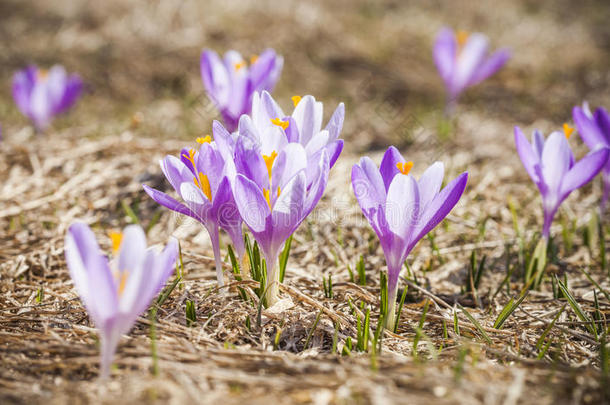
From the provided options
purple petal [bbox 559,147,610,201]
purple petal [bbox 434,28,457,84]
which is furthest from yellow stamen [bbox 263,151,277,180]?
purple petal [bbox 434,28,457,84]

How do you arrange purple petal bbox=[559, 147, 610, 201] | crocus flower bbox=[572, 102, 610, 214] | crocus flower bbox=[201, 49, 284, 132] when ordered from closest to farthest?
purple petal bbox=[559, 147, 610, 201]
crocus flower bbox=[572, 102, 610, 214]
crocus flower bbox=[201, 49, 284, 132]

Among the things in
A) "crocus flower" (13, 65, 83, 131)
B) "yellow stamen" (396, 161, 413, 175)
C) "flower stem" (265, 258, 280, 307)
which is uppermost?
"crocus flower" (13, 65, 83, 131)

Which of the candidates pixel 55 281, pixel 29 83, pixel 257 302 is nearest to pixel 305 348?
pixel 257 302

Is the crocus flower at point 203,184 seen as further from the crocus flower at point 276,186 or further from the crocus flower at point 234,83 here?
the crocus flower at point 234,83

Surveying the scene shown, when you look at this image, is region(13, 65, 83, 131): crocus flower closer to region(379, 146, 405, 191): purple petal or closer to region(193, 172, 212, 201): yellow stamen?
region(193, 172, 212, 201): yellow stamen

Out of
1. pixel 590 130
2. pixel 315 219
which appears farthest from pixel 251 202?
pixel 590 130

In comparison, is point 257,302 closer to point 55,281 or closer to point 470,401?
point 470,401

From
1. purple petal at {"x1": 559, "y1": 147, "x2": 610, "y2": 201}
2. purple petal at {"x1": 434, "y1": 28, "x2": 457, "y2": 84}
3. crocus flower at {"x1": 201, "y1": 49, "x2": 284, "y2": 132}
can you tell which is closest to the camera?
purple petal at {"x1": 559, "y1": 147, "x2": 610, "y2": 201}

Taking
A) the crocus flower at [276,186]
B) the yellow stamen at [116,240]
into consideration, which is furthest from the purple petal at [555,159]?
the yellow stamen at [116,240]
